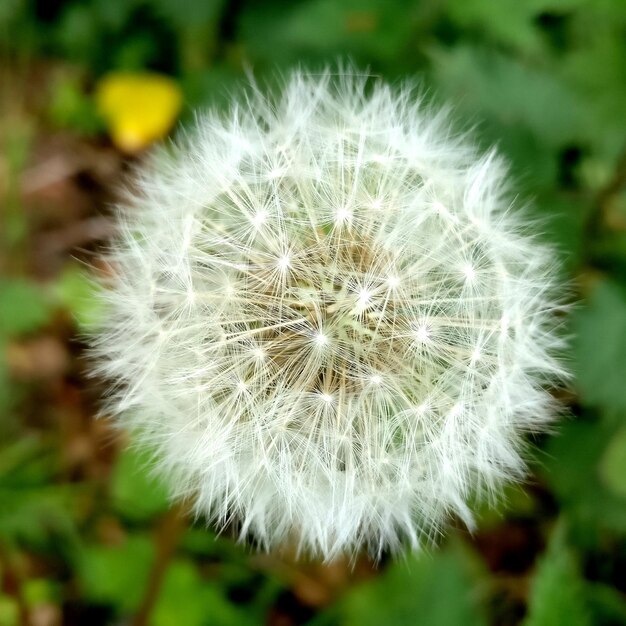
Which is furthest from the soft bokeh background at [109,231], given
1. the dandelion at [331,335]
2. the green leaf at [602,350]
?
the dandelion at [331,335]

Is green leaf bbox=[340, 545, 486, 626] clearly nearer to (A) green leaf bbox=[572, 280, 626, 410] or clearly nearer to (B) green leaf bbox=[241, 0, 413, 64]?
(A) green leaf bbox=[572, 280, 626, 410]

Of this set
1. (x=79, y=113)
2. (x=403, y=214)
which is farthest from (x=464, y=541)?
(x=79, y=113)

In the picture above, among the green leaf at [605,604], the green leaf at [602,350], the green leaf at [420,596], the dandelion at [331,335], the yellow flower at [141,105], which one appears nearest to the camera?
the dandelion at [331,335]

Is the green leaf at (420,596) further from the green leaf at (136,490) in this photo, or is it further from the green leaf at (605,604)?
the green leaf at (136,490)

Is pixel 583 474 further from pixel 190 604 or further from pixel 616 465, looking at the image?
pixel 190 604

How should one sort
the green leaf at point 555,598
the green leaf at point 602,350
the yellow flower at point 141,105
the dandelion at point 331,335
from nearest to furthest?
the dandelion at point 331,335, the green leaf at point 555,598, the green leaf at point 602,350, the yellow flower at point 141,105

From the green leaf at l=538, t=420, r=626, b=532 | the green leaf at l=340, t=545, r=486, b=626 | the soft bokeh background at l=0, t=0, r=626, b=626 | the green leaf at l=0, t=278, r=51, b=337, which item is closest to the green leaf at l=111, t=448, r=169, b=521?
the soft bokeh background at l=0, t=0, r=626, b=626
